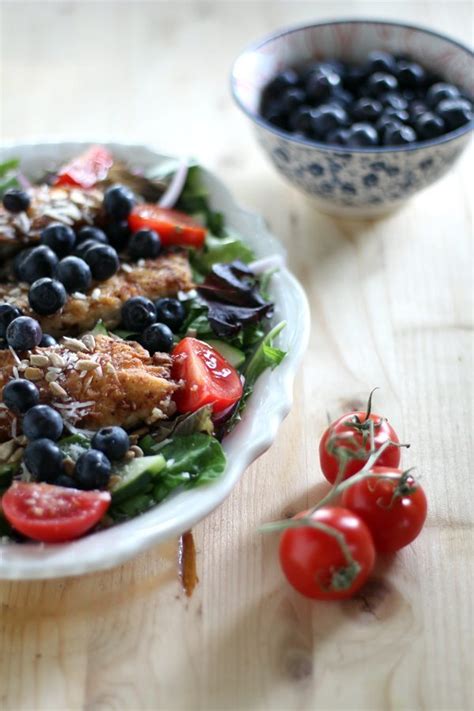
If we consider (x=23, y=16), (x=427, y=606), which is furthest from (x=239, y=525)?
(x=23, y=16)

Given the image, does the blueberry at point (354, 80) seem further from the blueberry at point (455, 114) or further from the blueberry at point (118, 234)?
the blueberry at point (118, 234)

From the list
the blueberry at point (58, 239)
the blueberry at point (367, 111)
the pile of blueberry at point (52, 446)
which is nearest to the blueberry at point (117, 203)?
the blueberry at point (58, 239)

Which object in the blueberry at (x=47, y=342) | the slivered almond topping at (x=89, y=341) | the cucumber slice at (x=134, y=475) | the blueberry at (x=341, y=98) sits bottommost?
the cucumber slice at (x=134, y=475)

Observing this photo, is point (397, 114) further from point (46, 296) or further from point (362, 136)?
point (46, 296)

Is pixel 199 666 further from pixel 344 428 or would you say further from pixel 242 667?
pixel 344 428

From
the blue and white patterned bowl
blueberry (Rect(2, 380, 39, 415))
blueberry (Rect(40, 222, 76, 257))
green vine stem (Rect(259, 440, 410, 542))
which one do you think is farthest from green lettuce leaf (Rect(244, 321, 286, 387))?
the blue and white patterned bowl

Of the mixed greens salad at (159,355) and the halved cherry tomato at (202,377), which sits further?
the halved cherry tomato at (202,377)

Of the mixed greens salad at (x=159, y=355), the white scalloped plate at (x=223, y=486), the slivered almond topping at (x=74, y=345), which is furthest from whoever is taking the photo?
the slivered almond topping at (x=74, y=345)

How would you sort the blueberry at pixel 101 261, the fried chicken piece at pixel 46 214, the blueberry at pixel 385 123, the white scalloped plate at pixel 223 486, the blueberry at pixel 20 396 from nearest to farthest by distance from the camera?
the white scalloped plate at pixel 223 486, the blueberry at pixel 20 396, the blueberry at pixel 101 261, the fried chicken piece at pixel 46 214, the blueberry at pixel 385 123
